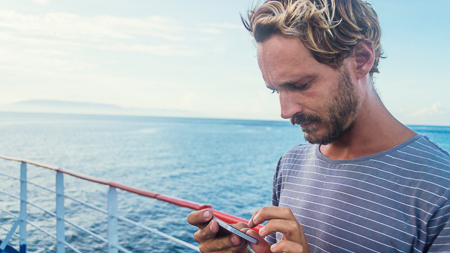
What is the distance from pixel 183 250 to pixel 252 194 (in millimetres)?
9245

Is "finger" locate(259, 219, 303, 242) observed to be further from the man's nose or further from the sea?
the sea

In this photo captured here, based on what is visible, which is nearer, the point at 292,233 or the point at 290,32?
the point at 292,233

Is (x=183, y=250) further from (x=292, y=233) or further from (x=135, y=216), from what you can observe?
(x=292, y=233)

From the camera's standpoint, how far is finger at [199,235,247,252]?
899 millimetres

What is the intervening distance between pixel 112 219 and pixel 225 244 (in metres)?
1.60

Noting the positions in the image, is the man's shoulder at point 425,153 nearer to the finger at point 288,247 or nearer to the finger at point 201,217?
the finger at point 288,247

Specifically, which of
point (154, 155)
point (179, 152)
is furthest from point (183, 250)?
point (179, 152)

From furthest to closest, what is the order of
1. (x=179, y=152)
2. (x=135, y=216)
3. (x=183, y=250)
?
(x=179, y=152) < (x=135, y=216) < (x=183, y=250)

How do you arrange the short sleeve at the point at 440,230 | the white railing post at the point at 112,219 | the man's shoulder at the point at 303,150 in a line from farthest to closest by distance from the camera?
the white railing post at the point at 112,219, the man's shoulder at the point at 303,150, the short sleeve at the point at 440,230

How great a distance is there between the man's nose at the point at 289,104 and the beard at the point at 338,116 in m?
0.02

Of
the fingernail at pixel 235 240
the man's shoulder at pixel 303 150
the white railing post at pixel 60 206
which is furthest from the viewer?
the white railing post at pixel 60 206

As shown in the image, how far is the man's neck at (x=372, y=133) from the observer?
0.91 meters

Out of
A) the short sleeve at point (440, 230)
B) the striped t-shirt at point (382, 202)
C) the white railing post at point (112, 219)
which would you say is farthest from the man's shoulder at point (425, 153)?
the white railing post at point (112, 219)

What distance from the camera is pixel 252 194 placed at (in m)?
20.3
